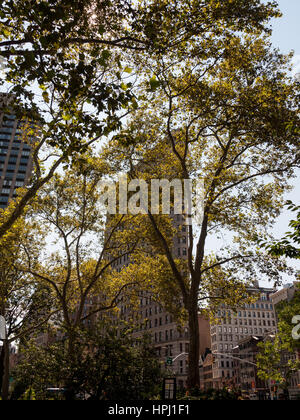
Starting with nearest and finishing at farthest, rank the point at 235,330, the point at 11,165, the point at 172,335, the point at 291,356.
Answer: the point at 291,356 < the point at 172,335 < the point at 11,165 < the point at 235,330

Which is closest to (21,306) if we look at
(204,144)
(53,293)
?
(53,293)

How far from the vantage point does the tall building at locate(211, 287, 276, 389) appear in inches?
4375

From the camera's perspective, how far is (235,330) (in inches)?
4663

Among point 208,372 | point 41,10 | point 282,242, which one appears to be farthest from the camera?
point 208,372

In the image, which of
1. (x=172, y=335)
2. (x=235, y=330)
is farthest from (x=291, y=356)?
(x=235, y=330)

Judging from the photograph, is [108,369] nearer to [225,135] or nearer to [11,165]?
[225,135]

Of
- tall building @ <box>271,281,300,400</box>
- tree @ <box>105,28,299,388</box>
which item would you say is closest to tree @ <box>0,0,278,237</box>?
tree @ <box>105,28,299,388</box>

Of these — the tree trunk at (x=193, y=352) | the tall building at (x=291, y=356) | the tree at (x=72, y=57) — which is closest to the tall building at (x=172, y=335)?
the tall building at (x=291, y=356)

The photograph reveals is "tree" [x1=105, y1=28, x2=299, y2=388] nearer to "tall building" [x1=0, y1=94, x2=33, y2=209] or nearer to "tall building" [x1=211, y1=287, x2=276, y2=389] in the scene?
"tall building" [x1=0, y1=94, x2=33, y2=209]

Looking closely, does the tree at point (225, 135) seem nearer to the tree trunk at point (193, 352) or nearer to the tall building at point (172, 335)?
the tree trunk at point (193, 352)

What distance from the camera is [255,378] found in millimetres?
94125
